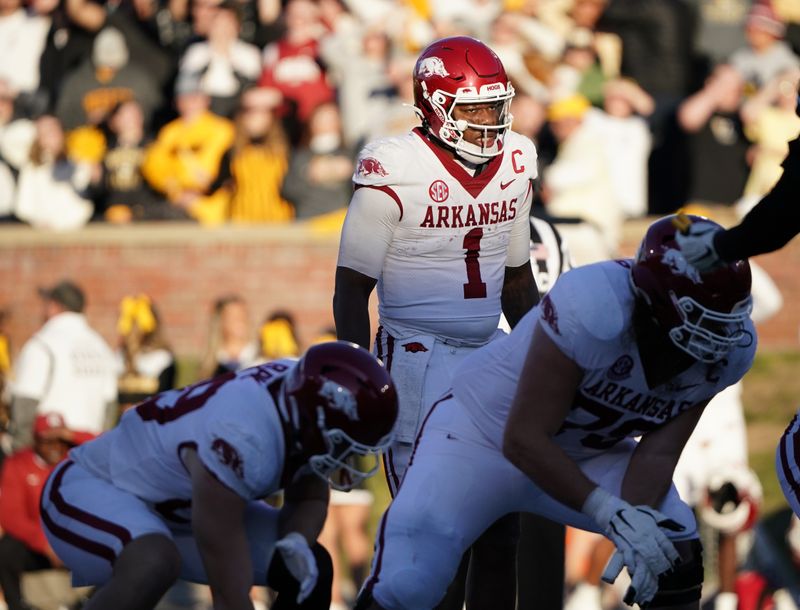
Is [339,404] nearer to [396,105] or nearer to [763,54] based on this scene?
[396,105]

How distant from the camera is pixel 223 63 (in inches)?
557

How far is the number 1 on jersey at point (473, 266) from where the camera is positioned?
659cm

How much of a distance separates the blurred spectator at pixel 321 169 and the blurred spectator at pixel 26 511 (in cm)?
402

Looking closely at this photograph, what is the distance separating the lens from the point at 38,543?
995 cm

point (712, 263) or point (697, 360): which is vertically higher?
point (712, 263)

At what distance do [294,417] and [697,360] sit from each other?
1327 millimetres

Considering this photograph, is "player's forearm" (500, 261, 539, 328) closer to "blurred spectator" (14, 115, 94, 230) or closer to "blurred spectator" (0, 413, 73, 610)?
"blurred spectator" (0, 413, 73, 610)

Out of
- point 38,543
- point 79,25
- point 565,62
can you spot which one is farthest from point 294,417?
point 79,25

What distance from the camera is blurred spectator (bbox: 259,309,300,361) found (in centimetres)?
1149

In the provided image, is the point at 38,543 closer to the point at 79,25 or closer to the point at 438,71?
the point at 438,71

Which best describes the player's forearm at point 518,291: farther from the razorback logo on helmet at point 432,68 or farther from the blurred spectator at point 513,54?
the blurred spectator at point 513,54

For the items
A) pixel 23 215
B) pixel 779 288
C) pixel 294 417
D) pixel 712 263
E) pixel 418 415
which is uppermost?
pixel 712 263

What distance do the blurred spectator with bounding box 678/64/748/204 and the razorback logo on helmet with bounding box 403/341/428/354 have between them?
734 centimetres

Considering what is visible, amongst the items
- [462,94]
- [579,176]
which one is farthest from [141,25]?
[462,94]
